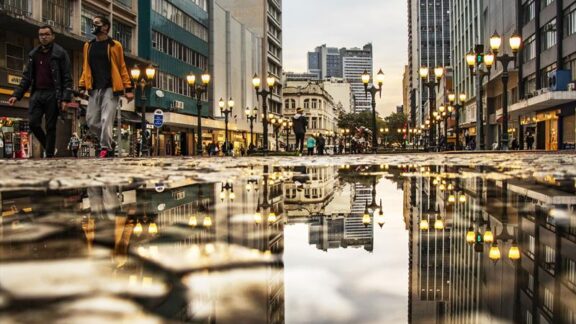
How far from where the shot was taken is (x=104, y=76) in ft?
38.2

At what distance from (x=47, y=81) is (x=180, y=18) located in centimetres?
5103

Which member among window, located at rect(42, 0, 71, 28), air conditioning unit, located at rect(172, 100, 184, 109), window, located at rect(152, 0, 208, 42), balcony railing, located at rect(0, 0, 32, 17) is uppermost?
window, located at rect(152, 0, 208, 42)

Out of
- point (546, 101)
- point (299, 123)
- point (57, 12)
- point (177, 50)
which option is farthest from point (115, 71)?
point (177, 50)

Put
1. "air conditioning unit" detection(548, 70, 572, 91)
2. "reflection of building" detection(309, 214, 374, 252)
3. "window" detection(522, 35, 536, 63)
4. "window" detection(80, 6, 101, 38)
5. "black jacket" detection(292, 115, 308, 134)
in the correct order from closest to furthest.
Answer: "reflection of building" detection(309, 214, 374, 252) → "black jacket" detection(292, 115, 308, 134) → "window" detection(80, 6, 101, 38) → "air conditioning unit" detection(548, 70, 572, 91) → "window" detection(522, 35, 536, 63)

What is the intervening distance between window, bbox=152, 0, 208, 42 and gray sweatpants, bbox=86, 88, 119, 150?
42.9 metres

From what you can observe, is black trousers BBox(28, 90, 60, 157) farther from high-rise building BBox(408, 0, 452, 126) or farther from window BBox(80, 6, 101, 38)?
high-rise building BBox(408, 0, 452, 126)

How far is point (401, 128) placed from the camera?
176625 millimetres

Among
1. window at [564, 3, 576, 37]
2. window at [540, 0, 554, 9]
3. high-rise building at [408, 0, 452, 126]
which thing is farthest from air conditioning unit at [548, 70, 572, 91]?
high-rise building at [408, 0, 452, 126]

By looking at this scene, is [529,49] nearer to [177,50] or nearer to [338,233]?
[177,50]

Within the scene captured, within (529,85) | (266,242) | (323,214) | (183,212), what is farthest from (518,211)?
(529,85)

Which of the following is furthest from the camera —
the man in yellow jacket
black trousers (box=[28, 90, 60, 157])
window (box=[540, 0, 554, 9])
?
window (box=[540, 0, 554, 9])

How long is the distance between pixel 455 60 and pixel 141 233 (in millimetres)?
104222

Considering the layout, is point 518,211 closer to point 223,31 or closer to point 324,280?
point 324,280

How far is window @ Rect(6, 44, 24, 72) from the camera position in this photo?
33.7 m
